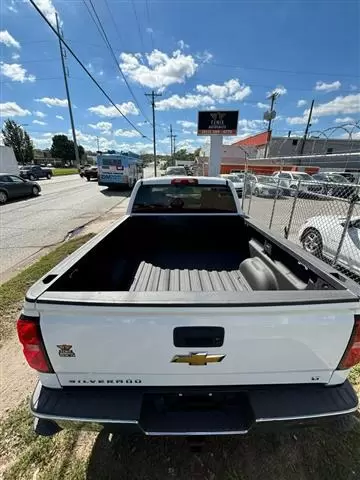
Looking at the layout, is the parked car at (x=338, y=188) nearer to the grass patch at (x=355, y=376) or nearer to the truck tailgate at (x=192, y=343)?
the grass patch at (x=355, y=376)

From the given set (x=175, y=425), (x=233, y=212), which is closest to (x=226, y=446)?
(x=175, y=425)

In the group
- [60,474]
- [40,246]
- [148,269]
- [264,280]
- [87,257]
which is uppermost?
[87,257]

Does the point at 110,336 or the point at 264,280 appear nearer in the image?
the point at 110,336

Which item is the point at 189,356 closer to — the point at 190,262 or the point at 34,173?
the point at 190,262

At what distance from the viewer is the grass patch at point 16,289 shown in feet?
11.4

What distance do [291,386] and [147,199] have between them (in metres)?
2.95

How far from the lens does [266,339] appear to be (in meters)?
1.38

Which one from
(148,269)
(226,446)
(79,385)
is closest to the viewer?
(79,385)

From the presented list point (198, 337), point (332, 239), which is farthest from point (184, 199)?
point (332, 239)

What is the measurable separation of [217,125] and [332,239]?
14964 millimetres

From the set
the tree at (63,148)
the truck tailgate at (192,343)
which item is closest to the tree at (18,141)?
the tree at (63,148)

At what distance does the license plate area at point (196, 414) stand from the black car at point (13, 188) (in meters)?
15.7

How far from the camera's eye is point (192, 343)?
1374mm

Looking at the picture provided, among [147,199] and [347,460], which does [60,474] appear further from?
[147,199]
